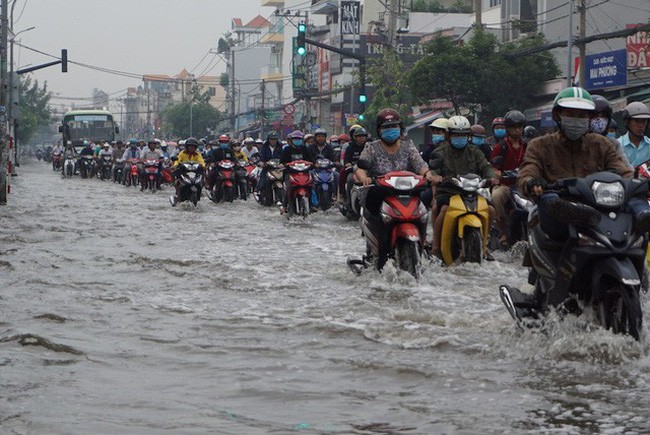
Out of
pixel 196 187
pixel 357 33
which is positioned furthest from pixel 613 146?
pixel 357 33

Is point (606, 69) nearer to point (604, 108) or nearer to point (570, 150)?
point (604, 108)

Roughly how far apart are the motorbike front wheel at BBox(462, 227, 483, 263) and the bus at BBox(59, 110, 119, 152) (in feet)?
155

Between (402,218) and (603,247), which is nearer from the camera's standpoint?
(603,247)

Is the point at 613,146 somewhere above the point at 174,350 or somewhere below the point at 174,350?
above

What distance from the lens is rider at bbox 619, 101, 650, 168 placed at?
35.2 feet

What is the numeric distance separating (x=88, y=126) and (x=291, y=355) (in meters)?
52.2

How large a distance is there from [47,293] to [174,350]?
2823mm

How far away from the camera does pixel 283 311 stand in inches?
334

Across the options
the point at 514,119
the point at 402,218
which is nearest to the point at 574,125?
the point at 402,218

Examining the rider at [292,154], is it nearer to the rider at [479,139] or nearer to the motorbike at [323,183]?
the motorbike at [323,183]

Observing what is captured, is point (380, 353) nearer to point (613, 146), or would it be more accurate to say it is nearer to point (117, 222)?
point (613, 146)

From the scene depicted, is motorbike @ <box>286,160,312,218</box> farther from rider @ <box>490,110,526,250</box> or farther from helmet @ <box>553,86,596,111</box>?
helmet @ <box>553,86,596,111</box>

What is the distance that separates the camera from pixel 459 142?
1184 centimetres

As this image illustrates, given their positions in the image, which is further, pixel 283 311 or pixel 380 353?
pixel 283 311
